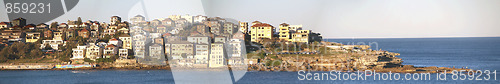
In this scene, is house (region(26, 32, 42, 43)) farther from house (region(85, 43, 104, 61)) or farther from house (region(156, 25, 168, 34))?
house (region(156, 25, 168, 34))

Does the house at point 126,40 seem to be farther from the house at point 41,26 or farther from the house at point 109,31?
the house at point 41,26

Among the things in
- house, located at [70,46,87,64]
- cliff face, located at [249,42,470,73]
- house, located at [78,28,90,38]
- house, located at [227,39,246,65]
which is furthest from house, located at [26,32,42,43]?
cliff face, located at [249,42,470,73]

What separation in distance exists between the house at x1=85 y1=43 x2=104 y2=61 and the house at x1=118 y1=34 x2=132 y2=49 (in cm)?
121

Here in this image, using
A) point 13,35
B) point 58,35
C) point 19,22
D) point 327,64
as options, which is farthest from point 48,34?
point 327,64

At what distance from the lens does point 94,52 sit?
23.2 metres

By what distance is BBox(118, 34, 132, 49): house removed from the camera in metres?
24.3

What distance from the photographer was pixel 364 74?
18047 mm

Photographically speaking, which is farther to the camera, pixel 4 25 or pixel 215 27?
pixel 4 25

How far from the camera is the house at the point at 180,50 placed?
22094 mm

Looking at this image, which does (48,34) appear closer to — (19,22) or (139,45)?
(19,22)

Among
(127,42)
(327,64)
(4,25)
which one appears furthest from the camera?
(4,25)

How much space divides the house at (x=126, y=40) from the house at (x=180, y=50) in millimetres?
2509

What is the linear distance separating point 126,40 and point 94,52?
1.80m

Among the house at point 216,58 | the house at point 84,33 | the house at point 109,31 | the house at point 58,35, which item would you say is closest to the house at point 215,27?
the house at point 216,58
